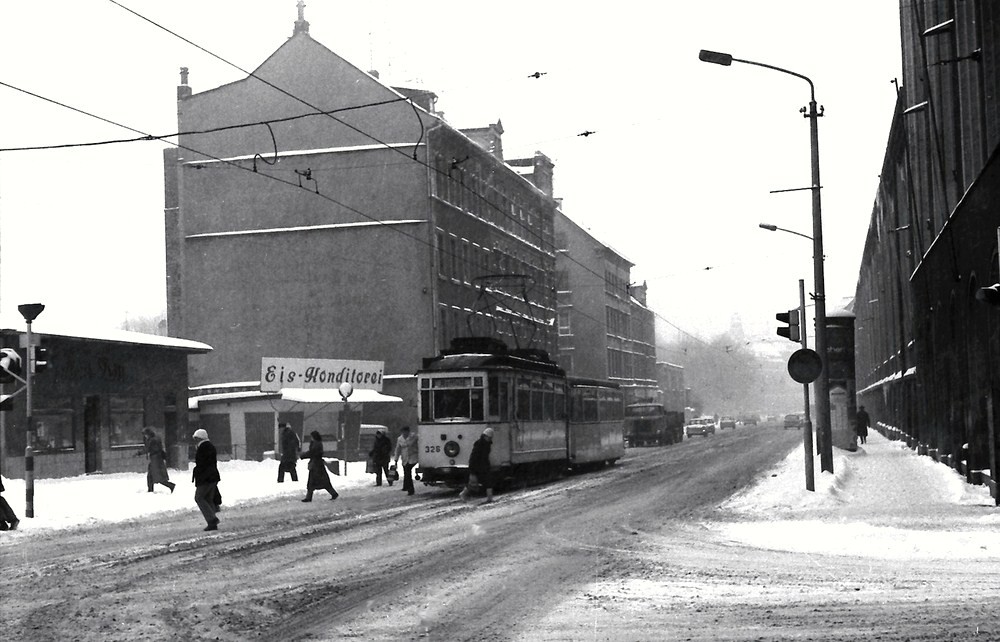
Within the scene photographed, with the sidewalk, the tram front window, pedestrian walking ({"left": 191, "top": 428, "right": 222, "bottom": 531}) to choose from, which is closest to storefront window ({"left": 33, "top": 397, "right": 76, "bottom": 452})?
the tram front window

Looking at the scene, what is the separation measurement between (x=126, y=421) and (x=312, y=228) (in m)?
18.9

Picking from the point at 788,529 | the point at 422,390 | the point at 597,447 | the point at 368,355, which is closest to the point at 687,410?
the point at 368,355

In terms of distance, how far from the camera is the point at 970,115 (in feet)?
78.9

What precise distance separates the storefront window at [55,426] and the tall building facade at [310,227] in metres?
20.2

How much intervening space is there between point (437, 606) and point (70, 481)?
2617 cm

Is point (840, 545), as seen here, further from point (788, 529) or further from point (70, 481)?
point (70, 481)

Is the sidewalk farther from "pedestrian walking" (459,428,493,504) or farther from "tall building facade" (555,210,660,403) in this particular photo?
"tall building facade" (555,210,660,403)

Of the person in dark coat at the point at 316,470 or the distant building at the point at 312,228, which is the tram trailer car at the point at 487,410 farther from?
the distant building at the point at 312,228

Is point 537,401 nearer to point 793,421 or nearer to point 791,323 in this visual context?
point 791,323

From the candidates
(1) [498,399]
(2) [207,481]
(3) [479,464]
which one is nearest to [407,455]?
(1) [498,399]

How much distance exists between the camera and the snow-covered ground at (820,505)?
16312 millimetres

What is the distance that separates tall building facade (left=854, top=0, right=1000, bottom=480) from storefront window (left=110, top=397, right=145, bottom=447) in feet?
76.7

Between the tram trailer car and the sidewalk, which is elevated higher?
the tram trailer car

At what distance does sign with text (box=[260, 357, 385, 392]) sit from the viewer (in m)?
48.5
